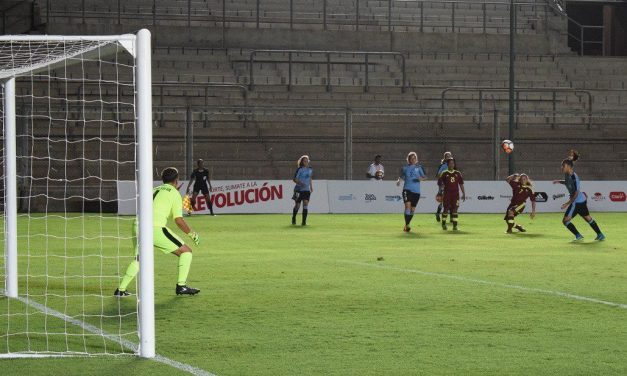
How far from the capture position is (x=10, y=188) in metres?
13.3

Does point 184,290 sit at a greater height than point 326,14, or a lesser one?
lesser

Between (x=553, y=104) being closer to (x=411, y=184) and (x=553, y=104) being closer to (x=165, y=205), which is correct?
(x=411, y=184)

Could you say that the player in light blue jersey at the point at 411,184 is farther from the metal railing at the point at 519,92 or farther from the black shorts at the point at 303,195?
Result: the metal railing at the point at 519,92

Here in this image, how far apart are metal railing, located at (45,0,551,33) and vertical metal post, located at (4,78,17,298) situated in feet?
103

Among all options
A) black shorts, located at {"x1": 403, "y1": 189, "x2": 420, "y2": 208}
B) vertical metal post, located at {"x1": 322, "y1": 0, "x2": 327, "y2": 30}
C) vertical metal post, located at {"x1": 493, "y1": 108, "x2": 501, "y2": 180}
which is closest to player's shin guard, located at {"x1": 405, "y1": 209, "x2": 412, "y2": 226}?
black shorts, located at {"x1": 403, "y1": 189, "x2": 420, "y2": 208}

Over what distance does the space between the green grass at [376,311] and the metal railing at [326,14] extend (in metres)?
24.0

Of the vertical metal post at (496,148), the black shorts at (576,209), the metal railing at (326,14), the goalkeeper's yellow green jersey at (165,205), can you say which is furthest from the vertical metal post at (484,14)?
the goalkeeper's yellow green jersey at (165,205)

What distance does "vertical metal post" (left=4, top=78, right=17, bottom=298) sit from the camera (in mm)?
13281

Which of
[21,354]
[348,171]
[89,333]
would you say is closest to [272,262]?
[89,333]

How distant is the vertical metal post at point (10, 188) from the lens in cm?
1328

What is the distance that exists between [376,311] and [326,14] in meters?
36.8

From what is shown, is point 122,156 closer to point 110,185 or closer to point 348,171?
point 110,185

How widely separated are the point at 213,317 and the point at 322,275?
4686 millimetres

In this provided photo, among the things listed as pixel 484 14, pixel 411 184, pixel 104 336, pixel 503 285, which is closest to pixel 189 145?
pixel 411 184
